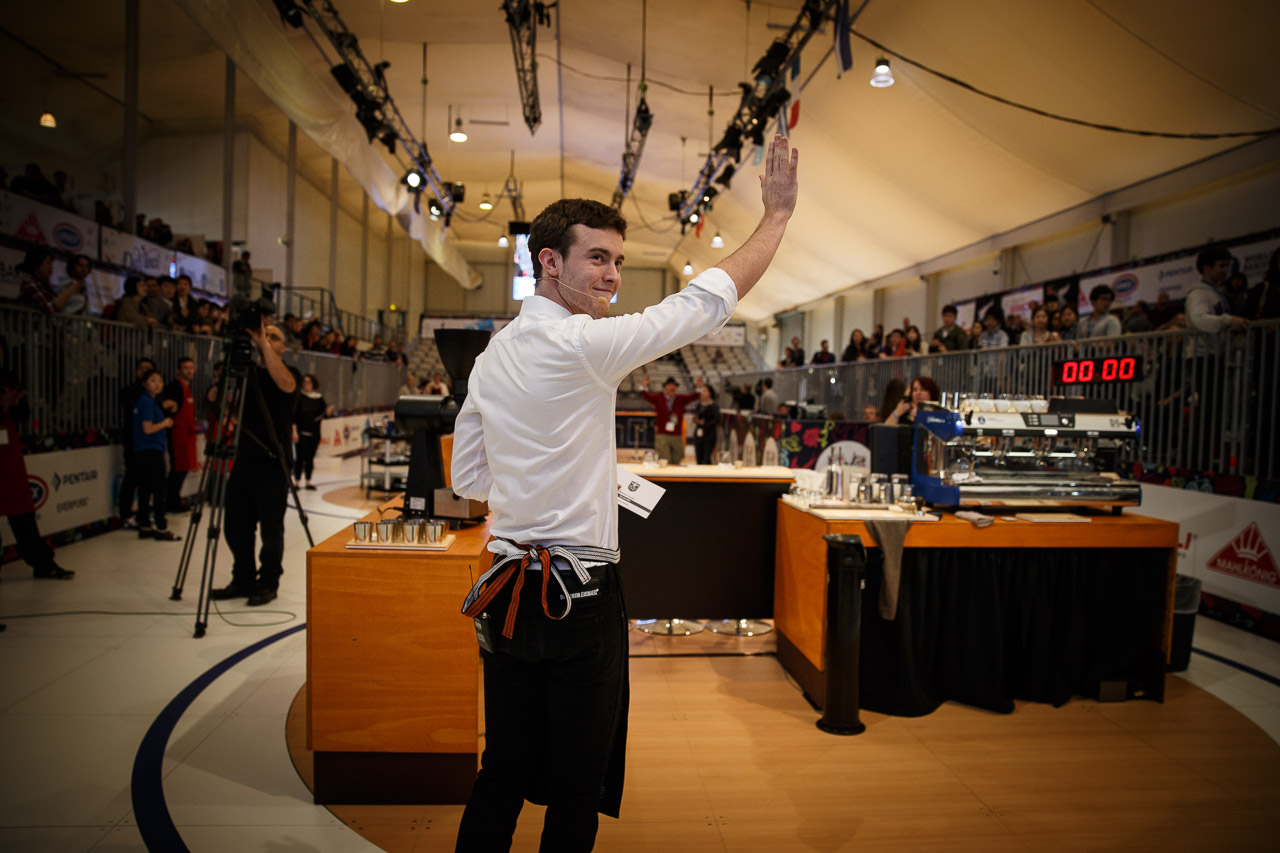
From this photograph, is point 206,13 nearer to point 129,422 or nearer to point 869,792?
point 129,422

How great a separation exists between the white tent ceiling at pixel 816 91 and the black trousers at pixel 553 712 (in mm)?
7103

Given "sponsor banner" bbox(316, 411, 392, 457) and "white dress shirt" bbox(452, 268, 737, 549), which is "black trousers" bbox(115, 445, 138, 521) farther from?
"white dress shirt" bbox(452, 268, 737, 549)

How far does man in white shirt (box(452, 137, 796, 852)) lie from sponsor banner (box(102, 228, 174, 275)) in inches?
377

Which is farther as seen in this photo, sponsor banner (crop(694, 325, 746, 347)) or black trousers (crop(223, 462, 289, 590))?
sponsor banner (crop(694, 325, 746, 347))

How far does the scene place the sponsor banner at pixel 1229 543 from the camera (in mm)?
4480

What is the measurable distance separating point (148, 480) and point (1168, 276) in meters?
11.0

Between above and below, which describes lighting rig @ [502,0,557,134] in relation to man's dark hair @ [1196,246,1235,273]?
above

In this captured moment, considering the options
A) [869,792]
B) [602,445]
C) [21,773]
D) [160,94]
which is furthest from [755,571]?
[160,94]

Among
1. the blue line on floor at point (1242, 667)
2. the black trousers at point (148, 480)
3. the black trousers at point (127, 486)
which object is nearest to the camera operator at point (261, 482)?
the black trousers at point (148, 480)

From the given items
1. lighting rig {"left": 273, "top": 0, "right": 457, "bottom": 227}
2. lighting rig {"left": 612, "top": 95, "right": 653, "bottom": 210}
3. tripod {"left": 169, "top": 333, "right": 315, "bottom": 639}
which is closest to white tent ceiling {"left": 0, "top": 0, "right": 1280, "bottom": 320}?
lighting rig {"left": 273, "top": 0, "right": 457, "bottom": 227}

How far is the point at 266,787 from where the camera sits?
2498 millimetres

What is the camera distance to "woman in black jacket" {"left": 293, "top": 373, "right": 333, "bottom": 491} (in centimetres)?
859

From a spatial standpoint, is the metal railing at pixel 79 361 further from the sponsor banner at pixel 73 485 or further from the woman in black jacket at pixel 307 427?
the woman in black jacket at pixel 307 427

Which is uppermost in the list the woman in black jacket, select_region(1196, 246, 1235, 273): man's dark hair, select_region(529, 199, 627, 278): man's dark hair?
select_region(1196, 246, 1235, 273): man's dark hair
